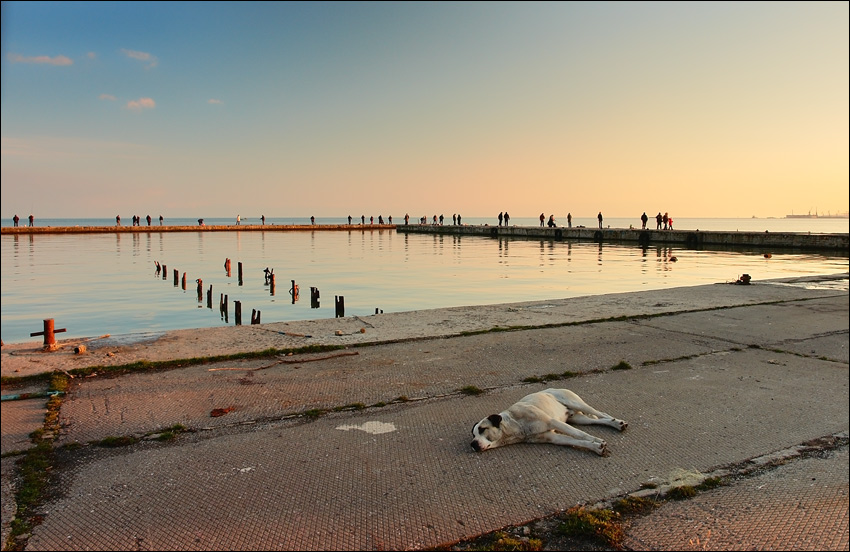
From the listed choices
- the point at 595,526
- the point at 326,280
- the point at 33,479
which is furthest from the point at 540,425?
the point at 326,280

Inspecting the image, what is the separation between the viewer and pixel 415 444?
5.19 metres

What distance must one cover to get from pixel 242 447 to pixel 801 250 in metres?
57.8

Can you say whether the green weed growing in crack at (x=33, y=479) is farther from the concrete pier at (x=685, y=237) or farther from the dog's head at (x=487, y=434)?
the concrete pier at (x=685, y=237)

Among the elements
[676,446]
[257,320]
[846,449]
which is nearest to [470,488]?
[676,446]

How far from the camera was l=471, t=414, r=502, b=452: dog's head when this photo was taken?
5.02 m

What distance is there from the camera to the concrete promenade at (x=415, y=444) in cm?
378

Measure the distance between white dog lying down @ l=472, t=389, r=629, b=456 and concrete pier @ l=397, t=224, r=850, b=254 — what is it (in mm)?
53508

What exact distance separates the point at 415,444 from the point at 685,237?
62.2 metres

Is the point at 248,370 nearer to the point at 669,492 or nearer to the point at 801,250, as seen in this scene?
the point at 669,492

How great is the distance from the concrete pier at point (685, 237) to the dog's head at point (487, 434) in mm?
54511

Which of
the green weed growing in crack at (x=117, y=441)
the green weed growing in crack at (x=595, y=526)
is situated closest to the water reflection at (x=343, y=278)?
the green weed growing in crack at (x=117, y=441)

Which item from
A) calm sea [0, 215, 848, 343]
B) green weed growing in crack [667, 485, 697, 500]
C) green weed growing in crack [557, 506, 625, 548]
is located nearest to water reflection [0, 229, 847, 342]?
calm sea [0, 215, 848, 343]

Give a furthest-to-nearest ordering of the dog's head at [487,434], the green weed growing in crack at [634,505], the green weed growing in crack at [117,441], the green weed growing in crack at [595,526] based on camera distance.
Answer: the green weed growing in crack at [117,441], the dog's head at [487,434], the green weed growing in crack at [634,505], the green weed growing in crack at [595,526]

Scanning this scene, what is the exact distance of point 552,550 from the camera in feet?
11.7
